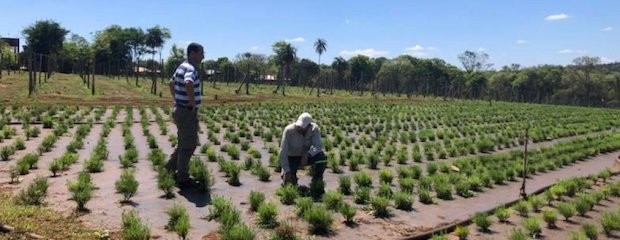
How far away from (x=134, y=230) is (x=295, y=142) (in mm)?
3323

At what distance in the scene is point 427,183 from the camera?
388 inches

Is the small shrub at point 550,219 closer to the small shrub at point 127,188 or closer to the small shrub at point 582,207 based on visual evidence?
the small shrub at point 582,207

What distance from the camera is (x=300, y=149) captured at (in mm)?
8609

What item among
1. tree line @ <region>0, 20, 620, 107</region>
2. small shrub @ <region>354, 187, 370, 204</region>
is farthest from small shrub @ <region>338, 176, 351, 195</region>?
tree line @ <region>0, 20, 620, 107</region>

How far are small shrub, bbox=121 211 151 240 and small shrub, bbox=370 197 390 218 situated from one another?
307 cm

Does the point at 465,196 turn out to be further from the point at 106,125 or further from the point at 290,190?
the point at 106,125

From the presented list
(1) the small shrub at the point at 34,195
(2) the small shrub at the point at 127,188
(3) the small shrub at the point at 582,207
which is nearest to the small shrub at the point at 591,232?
(3) the small shrub at the point at 582,207

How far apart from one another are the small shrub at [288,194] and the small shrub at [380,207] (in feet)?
3.54

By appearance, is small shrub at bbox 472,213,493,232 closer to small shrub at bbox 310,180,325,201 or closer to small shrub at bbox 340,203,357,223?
small shrub at bbox 340,203,357,223

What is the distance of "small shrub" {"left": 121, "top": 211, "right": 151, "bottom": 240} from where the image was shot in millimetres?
5645

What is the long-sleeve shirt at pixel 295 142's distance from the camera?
851 centimetres

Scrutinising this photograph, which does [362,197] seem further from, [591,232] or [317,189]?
[591,232]

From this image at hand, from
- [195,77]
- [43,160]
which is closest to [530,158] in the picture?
[195,77]

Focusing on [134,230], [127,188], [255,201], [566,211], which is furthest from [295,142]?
[566,211]
